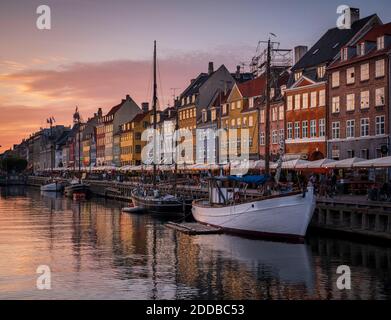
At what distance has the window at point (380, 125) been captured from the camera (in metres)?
58.2

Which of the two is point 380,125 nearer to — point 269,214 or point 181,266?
point 269,214

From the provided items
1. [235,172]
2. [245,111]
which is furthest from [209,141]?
[235,172]

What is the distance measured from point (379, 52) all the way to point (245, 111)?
2939 centimetres

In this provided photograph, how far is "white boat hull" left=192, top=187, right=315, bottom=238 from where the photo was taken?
39.6 meters

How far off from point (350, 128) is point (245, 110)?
24.7m

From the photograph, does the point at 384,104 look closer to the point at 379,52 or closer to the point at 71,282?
the point at 379,52

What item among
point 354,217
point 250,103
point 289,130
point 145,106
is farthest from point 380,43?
point 145,106

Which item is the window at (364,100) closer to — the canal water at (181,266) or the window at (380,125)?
the window at (380,125)

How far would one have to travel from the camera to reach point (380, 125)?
58.5 m

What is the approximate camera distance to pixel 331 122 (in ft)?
216

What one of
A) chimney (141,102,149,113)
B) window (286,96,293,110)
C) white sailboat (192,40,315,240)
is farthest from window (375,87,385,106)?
chimney (141,102,149,113)

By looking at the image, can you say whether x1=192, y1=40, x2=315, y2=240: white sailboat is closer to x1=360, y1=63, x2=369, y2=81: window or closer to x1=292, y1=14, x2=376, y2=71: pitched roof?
x1=360, y1=63, x2=369, y2=81: window

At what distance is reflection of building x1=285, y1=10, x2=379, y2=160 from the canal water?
83.1 feet

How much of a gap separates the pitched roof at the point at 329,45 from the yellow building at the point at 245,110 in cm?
1067
